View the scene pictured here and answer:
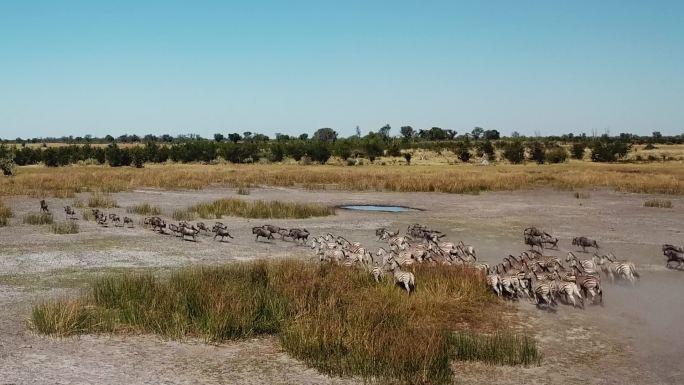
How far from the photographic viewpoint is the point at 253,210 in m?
29.9

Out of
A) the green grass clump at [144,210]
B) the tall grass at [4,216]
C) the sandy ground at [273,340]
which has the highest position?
the tall grass at [4,216]

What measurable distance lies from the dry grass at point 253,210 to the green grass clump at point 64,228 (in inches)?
207

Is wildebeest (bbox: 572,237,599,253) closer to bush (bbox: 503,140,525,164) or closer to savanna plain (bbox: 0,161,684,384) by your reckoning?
savanna plain (bbox: 0,161,684,384)

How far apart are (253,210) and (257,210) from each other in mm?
186

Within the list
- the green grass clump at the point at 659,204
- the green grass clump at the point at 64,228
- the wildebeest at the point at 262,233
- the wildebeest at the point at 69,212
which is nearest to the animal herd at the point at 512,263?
the wildebeest at the point at 262,233

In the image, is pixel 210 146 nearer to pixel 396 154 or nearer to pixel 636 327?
pixel 396 154

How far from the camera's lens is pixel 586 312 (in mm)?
12617

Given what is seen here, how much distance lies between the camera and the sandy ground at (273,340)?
9016 millimetres

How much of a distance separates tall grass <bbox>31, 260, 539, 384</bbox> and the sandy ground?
0.34 m

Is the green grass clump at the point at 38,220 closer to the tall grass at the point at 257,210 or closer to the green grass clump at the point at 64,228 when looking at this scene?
the green grass clump at the point at 64,228

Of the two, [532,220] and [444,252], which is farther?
[532,220]

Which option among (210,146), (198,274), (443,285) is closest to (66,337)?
(198,274)

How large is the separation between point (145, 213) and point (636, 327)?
2311cm

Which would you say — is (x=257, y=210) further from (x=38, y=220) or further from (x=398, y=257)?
(x=398, y=257)
